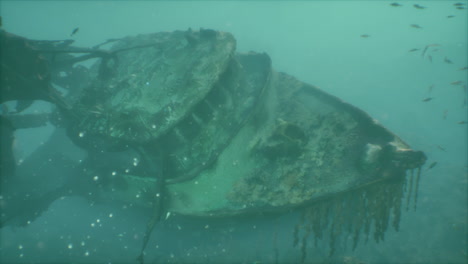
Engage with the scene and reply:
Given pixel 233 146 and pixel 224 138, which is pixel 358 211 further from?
pixel 224 138

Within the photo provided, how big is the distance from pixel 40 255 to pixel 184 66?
7365mm

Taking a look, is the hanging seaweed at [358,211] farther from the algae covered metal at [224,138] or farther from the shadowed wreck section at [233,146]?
the algae covered metal at [224,138]

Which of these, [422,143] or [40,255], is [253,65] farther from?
[422,143]

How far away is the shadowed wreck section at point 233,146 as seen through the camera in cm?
342

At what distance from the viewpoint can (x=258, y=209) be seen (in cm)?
356

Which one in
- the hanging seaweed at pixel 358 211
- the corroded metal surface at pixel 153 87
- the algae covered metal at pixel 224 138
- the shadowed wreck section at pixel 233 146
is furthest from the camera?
the corroded metal surface at pixel 153 87

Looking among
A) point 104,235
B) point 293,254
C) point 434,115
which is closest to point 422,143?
point 434,115

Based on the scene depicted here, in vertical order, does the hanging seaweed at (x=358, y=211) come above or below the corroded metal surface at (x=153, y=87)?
below

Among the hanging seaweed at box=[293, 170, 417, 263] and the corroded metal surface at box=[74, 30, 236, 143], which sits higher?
the corroded metal surface at box=[74, 30, 236, 143]

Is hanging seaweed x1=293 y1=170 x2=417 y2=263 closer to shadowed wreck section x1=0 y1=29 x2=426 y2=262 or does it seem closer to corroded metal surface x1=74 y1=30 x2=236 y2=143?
shadowed wreck section x1=0 y1=29 x2=426 y2=262

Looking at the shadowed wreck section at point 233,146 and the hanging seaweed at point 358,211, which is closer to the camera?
the hanging seaweed at point 358,211

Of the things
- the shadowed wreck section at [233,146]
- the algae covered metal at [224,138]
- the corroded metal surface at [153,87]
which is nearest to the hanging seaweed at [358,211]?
the shadowed wreck section at [233,146]

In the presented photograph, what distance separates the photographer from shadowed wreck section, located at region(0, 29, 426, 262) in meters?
3.42

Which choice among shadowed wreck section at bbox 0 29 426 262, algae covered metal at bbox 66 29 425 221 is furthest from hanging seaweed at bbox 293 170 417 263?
algae covered metal at bbox 66 29 425 221
